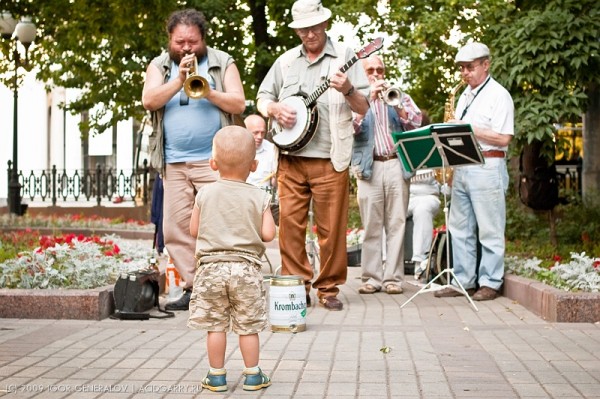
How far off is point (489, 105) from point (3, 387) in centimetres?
562

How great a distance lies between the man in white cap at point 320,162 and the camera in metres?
9.34

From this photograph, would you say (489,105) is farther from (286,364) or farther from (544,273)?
(286,364)

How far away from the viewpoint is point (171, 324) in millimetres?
8445

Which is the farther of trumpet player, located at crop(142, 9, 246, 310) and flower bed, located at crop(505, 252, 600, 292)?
trumpet player, located at crop(142, 9, 246, 310)

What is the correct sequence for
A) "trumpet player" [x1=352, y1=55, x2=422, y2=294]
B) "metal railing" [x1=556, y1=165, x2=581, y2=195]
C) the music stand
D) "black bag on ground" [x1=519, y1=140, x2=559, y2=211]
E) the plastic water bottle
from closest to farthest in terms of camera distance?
the music stand, the plastic water bottle, "trumpet player" [x1=352, y1=55, x2=422, y2=294], "black bag on ground" [x1=519, y1=140, x2=559, y2=211], "metal railing" [x1=556, y1=165, x2=581, y2=195]

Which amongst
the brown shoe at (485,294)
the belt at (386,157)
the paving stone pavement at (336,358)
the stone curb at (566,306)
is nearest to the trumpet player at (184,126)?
the paving stone pavement at (336,358)

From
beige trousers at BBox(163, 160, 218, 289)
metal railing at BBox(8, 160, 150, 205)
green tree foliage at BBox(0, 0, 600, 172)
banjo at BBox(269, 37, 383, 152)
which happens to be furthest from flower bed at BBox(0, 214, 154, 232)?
banjo at BBox(269, 37, 383, 152)

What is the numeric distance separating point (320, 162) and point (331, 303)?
3.94 feet

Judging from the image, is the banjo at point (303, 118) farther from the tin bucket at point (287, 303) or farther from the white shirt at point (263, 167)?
the white shirt at point (263, 167)

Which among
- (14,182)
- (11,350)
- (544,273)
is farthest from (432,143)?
(14,182)

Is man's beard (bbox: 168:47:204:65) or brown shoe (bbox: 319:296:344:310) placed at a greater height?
man's beard (bbox: 168:47:204:65)

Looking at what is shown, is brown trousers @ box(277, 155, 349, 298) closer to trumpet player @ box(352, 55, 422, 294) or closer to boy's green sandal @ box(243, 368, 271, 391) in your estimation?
trumpet player @ box(352, 55, 422, 294)

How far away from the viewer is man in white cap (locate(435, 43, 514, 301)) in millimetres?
9992

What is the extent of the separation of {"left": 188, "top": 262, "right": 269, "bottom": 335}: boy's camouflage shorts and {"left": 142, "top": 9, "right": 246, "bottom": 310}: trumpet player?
321cm
